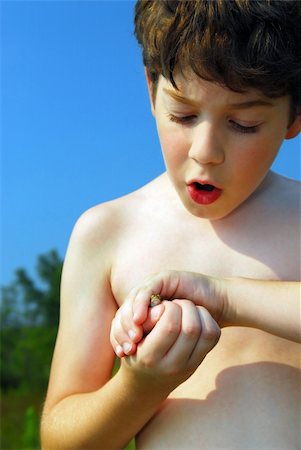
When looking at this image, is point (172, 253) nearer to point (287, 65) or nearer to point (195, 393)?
point (195, 393)

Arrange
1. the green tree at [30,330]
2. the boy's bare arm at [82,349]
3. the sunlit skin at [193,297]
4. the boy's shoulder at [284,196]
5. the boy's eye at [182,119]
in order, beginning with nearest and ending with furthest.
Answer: the sunlit skin at [193,297] → the boy's eye at [182,119] → the boy's bare arm at [82,349] → the boy's shoulder at [284,196] → the green tree at [30,330]

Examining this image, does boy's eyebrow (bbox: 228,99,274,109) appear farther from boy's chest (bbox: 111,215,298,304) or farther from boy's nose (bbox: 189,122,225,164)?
boy's chest (bbox: 111,215,298,304)

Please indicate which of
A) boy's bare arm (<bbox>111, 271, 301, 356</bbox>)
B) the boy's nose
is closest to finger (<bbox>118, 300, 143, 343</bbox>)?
boy's bare arm (<bbox>111, 271, 301, 356</bbox>)

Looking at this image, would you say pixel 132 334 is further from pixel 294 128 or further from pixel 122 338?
pixel 294 128

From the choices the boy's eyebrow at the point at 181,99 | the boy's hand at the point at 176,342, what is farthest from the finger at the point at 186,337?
the boy's eyebrow at the point at 181,99

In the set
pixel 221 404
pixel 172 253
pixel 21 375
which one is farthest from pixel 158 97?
pixel 21 375

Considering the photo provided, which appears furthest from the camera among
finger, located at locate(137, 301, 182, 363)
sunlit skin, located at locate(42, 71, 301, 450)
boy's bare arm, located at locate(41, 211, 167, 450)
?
boy's bare arm, located at locate(41, 211, 167, 450)

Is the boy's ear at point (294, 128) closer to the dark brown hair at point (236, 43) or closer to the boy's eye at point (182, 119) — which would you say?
the dark brown hair at point (236, 43)
